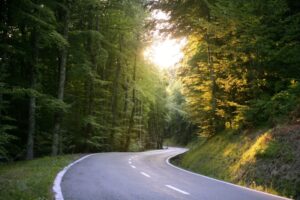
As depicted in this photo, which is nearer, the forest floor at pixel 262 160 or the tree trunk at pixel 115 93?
the forest floor at pixel 262 160

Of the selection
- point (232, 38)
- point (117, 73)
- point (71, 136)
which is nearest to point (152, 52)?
point (117, 73)

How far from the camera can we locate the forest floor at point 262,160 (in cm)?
1169

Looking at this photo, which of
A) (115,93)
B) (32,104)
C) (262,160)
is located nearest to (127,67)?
(115,93)

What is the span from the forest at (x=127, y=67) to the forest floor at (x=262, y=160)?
0.14m

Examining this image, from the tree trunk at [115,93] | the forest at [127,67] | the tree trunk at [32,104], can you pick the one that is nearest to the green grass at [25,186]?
the forest at [127,67]

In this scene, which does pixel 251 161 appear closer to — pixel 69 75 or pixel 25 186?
pixel 25 186

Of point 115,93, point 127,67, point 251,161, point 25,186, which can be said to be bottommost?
point 25,186

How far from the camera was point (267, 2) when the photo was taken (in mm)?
16500

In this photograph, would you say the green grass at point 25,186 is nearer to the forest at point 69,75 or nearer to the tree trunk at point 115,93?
the forest at point 69,75

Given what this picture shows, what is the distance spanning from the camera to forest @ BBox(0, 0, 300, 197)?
16500 millimetres

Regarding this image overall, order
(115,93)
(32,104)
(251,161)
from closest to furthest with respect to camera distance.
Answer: (251,161) < (32,104) < (115,93)

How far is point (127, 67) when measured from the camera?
→ 139 feet

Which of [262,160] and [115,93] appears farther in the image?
[115,93]

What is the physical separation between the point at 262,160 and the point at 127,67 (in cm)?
2986
